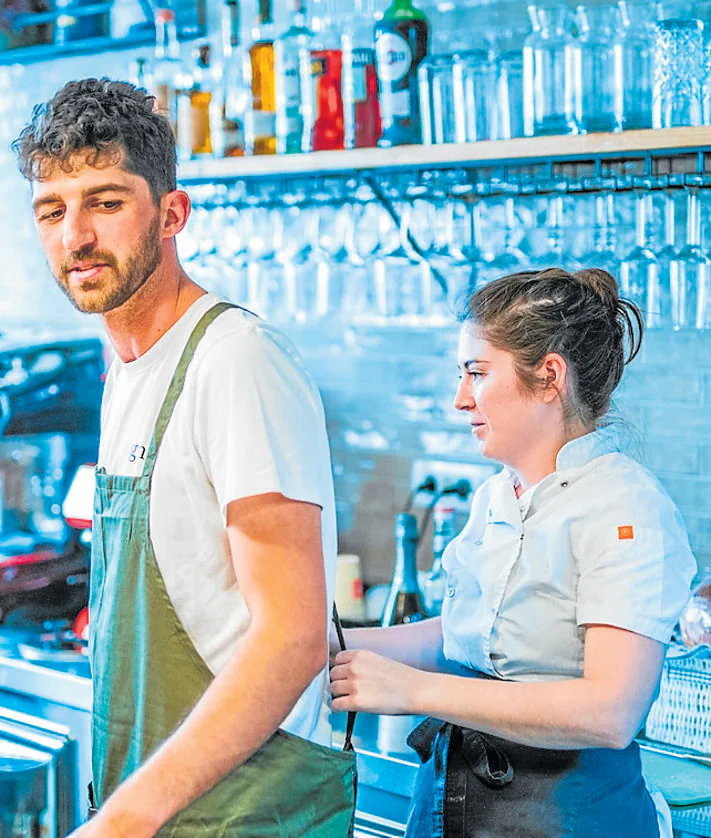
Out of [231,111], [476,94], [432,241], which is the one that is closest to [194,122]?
[231,111]

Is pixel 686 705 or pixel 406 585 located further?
pixel 406 585

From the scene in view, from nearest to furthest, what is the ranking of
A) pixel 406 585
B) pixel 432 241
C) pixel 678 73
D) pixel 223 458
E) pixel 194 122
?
pixel 223 458 → pixel 678 73 → pixel 406 585 → pixel 432 241 → pixel 194 122

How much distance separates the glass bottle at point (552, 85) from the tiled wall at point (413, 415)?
493 mm

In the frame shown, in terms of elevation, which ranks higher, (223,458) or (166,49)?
(166,49)

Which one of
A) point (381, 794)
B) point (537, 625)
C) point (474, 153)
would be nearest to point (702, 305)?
point (474, 153)

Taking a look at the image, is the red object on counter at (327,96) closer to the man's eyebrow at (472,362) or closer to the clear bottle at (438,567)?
the clear bottle at (438,567)

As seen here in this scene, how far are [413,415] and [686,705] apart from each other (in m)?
1.03

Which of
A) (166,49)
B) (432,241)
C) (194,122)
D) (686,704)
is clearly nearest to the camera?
(686,704)

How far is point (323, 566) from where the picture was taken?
1181 millimetres

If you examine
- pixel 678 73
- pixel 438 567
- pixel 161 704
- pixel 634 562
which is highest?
pixel 678 73

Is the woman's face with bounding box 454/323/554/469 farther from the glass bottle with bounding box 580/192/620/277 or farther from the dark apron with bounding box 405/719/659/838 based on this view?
the glass bottle with bounding box 580/192/620/277

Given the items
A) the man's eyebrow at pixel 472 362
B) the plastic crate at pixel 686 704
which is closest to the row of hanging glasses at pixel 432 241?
the man's eyebrow at pixel 472 362

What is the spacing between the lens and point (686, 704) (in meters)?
1.90

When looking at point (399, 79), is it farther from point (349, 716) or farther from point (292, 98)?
point (349, 716)
